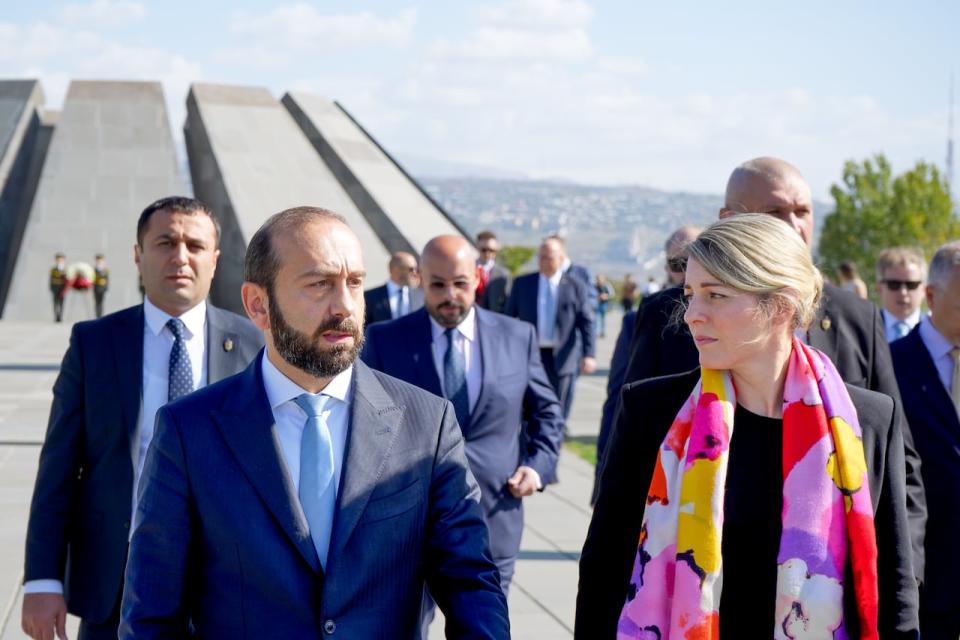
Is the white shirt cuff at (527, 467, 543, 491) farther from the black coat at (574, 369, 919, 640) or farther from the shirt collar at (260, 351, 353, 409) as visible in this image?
the shirt collar at (260, 351, 353, 409)

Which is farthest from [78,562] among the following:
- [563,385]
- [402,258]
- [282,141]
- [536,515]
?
[282,141]

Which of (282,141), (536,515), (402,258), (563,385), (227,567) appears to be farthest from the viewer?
(282,141)

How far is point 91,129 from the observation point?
1129 inches

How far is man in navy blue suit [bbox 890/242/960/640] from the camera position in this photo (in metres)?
4.27

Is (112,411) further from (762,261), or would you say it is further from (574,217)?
(574,217)

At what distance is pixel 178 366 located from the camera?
4.04 metres

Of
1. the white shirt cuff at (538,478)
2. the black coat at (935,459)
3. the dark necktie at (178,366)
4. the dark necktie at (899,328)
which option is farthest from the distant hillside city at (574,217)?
the dark necktie at (178,366)

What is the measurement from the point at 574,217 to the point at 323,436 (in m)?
193

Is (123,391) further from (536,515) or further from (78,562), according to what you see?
(536,515)

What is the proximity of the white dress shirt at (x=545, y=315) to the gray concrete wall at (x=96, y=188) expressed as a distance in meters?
14.7

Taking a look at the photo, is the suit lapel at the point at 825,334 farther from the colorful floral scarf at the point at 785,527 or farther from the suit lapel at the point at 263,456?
the suit lapel at the point at 263,456

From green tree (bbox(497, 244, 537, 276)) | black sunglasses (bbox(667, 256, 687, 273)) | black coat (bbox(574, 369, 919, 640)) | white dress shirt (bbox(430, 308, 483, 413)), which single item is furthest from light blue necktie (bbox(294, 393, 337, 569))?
green tree (bbox(497, 244, 537, 276))

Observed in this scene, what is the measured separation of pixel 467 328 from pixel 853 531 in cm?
275

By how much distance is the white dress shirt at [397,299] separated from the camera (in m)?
10.6
